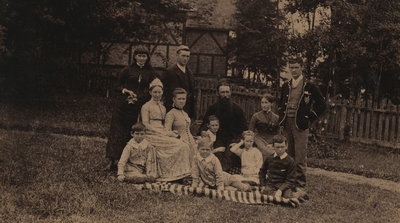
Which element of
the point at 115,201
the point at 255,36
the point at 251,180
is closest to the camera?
the point at 115,201

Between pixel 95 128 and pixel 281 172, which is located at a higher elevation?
pixel 281 172

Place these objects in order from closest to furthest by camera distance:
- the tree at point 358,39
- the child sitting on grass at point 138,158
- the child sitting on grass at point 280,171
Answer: the child sitting on grass at point 280,171
the child sitting on grass at point 138,158
the tree at point 358,39

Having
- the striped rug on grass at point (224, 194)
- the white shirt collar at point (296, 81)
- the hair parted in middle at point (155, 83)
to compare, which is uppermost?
the white shirt collar at point (296, 81)

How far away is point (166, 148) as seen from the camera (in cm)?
649

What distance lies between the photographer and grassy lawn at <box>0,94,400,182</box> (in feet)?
30.9

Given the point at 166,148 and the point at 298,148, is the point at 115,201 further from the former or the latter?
the point at 298,148

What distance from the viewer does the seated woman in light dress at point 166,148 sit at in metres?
6.46

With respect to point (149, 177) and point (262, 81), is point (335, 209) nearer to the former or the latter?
point (149, 177)

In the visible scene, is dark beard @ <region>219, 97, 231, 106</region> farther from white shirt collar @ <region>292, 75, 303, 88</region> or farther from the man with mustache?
white shirt collar @ <region>292, 75, 303, 88</region>

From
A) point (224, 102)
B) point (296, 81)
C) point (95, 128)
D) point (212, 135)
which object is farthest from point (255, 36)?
point (296, 81)

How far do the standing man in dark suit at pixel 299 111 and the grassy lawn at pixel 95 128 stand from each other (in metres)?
2.53

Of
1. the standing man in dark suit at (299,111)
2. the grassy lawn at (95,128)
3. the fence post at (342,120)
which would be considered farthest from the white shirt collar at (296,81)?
the fence post at (342,120)

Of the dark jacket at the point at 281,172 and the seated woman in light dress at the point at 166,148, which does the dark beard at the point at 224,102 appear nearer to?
the seated woman in light dress at the point at 166,148

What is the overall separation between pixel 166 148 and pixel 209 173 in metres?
0.68
